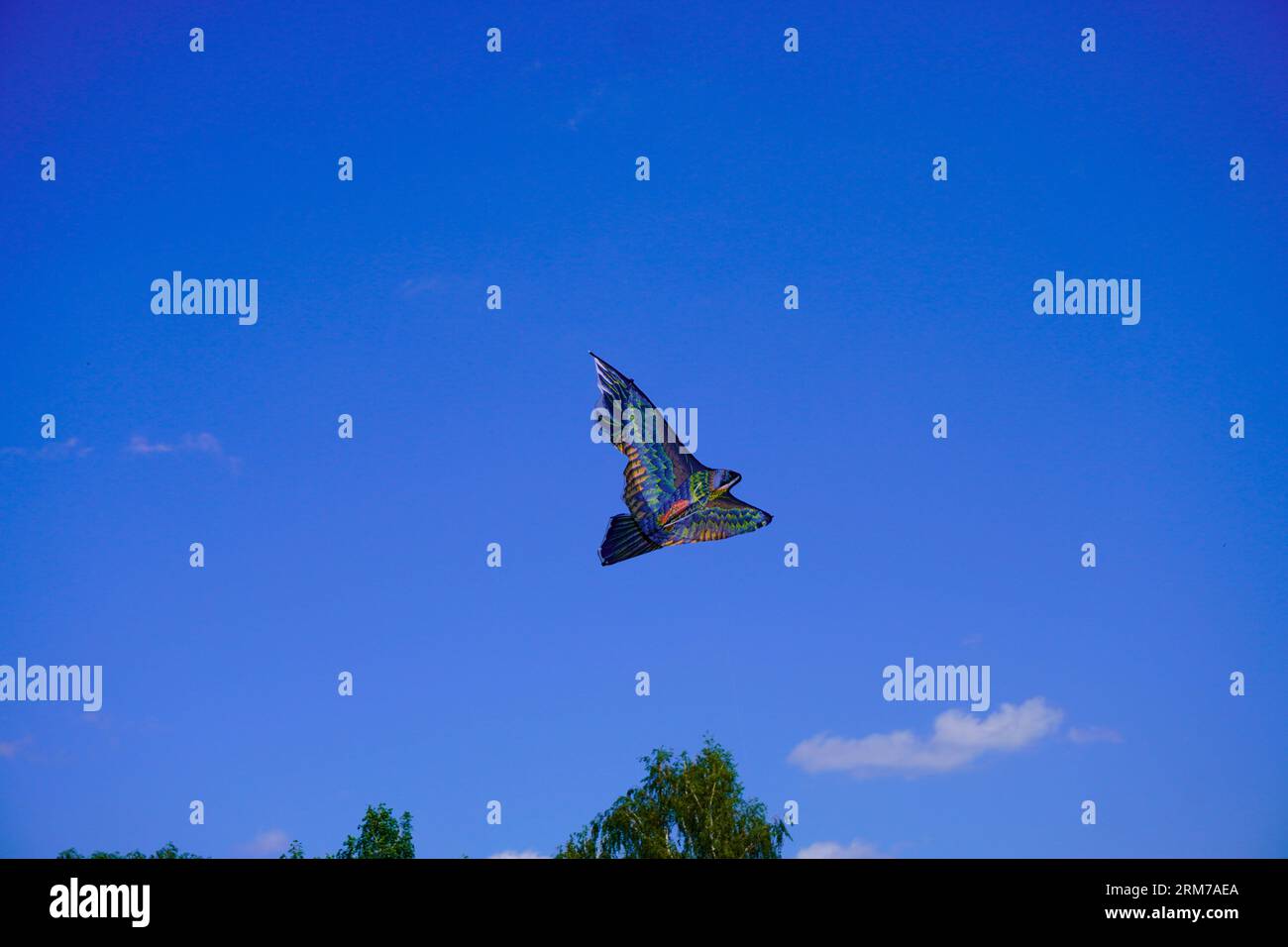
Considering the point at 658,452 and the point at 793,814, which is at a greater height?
the point at 658,452

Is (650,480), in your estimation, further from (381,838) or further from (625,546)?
(381,838)

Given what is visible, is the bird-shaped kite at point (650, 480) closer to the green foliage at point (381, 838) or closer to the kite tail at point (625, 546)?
the kite tail at point (625, 546)

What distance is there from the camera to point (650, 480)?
114ft

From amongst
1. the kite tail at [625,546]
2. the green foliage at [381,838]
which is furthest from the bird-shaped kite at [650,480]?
the green foliage at [381,838]

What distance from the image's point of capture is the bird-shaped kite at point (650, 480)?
34594 millimetres

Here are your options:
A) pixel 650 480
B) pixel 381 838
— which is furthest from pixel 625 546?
pixel 381 838

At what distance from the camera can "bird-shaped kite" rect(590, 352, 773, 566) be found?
34.6m

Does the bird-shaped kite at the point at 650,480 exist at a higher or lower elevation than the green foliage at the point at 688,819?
higher
